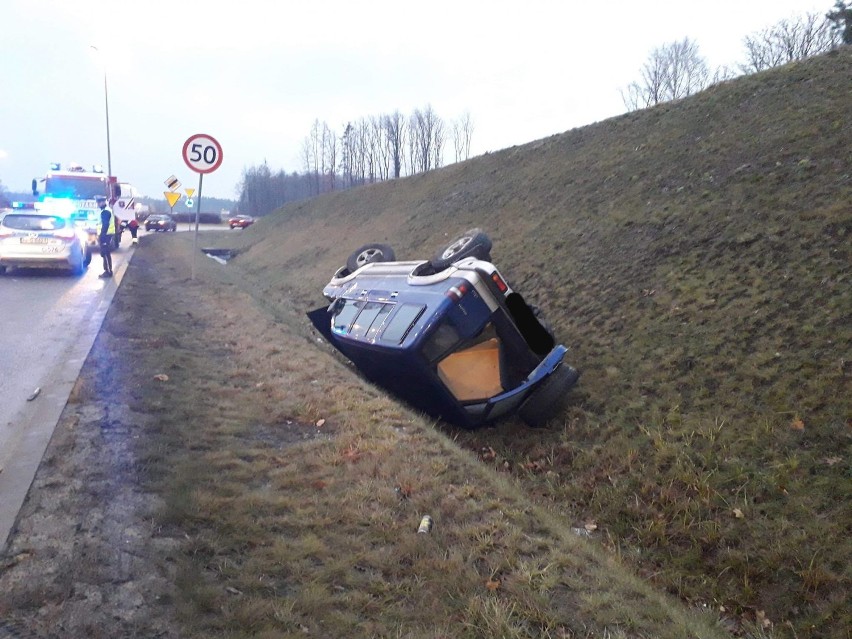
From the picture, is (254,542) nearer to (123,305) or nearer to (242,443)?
(242,443)

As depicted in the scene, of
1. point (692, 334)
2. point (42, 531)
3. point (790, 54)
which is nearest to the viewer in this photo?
point (42, 531)

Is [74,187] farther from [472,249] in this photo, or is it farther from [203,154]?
[472,249]

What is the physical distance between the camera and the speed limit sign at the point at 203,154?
1273cm

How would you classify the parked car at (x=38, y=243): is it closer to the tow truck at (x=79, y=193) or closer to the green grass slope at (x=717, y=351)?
the tow truck at (x=79, y=193)

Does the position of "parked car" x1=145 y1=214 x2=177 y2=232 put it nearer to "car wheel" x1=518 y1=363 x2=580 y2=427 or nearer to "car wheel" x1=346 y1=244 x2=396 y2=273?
"car wheel" x1=346 y1=244 x2=396 y2=273

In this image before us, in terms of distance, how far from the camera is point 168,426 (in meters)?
5.29

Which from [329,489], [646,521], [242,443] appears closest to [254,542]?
[329,489]

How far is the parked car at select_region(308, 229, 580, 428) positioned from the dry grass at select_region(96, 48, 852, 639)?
0.37 m

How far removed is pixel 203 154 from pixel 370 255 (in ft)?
14.8

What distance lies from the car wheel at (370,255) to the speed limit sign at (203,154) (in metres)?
4.10

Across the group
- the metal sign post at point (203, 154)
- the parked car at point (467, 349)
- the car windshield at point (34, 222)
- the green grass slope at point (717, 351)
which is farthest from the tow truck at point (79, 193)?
the parked car at point (467, 349)

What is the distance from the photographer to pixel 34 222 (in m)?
14.8

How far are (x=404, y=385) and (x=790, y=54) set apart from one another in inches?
1613

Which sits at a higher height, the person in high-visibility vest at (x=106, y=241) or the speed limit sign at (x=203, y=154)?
the speed limit sign at (x=203, y=154)
